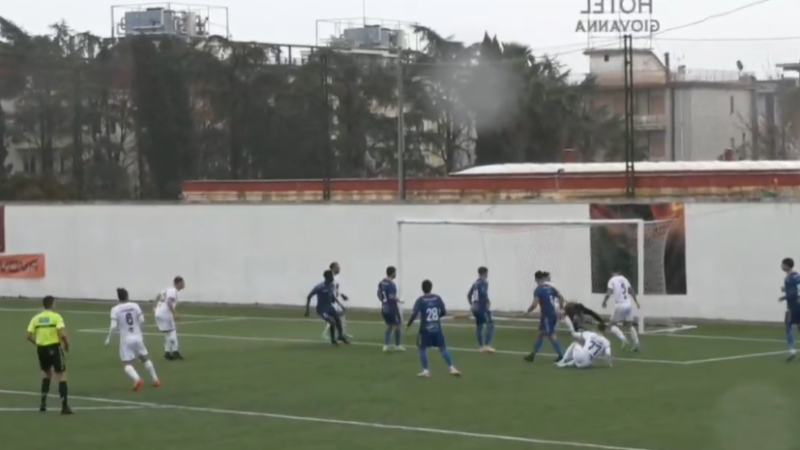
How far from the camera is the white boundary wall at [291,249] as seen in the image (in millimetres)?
38812

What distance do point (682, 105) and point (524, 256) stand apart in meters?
49.6

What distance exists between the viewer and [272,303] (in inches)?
1918

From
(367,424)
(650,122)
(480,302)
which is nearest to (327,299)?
(480,302)

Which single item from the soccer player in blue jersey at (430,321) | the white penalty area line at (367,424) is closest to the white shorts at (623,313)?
the soccer player in blue jersey at (430,321)

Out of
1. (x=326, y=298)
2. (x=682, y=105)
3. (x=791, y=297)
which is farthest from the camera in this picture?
(x=682, y=105)

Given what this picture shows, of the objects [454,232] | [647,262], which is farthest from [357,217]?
[647,262]

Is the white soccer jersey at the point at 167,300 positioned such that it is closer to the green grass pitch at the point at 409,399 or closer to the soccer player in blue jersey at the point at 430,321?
the green grass pitch at the point at 409,399

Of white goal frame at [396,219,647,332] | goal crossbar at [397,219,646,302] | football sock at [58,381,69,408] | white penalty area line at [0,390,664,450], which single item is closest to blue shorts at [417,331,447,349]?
white penalty area line at [0,390,664,450]

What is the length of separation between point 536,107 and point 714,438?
192 feet

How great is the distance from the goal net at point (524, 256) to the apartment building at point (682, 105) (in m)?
39.2

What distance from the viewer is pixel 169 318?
30.5 meters

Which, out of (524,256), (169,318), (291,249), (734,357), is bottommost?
(734,357)

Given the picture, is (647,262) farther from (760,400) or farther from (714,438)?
(714,438)

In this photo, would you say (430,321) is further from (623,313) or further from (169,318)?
(169,318)
